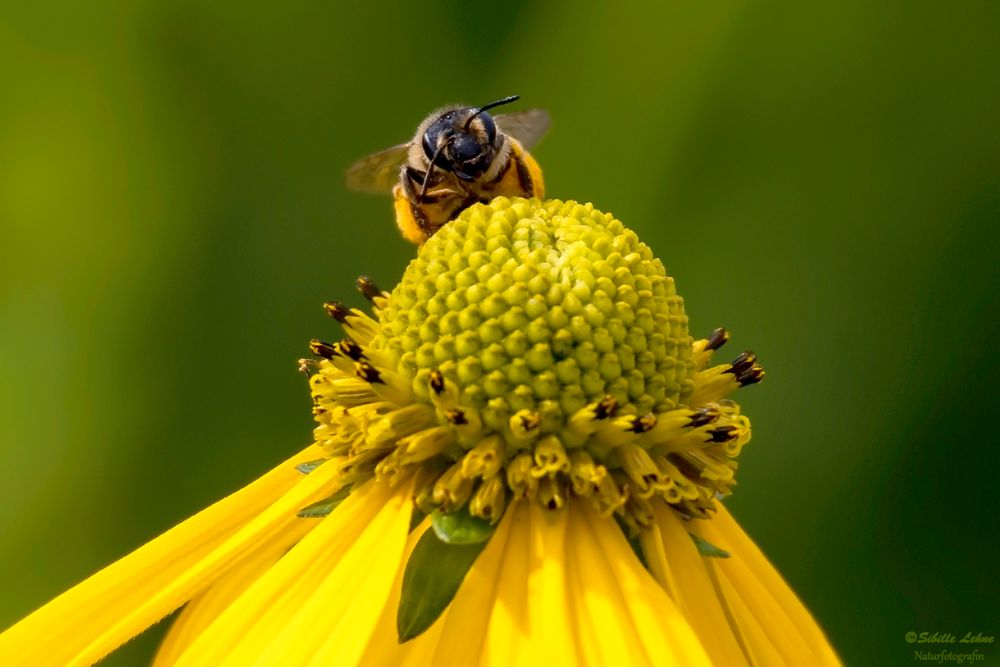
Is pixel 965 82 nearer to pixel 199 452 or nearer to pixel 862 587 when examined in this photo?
pixel 862 587

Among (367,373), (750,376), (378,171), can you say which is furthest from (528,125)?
(367,373)

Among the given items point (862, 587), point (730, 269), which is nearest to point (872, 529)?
point (862, 587)

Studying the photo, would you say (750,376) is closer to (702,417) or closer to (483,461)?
(702,417)

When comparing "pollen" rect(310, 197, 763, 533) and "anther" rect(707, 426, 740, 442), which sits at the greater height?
"pollen" rect(310, 197, 763, 533)

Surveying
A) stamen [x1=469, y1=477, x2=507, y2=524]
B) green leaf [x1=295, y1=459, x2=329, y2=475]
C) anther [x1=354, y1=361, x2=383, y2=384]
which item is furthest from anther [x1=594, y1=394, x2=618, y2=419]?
green leaf [x1=295, y1=459, x2=329, y2=475]

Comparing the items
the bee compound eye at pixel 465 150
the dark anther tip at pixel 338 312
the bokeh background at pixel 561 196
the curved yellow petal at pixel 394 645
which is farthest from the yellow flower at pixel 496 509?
the bokeh background at pixel 561 196

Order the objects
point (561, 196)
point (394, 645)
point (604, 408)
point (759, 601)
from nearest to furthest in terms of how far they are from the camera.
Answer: point (394, 645) → point (604, 408) → point (759, 601) → point (561, 196)

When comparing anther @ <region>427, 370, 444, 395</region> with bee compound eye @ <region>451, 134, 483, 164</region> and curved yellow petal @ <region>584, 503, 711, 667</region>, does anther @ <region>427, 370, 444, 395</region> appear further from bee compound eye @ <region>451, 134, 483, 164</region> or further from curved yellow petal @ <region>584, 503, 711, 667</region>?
bee compound eye @ <region>451, 134, 483, 164</region>

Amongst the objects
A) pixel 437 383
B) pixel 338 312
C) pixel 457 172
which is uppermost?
pixel 457 172
